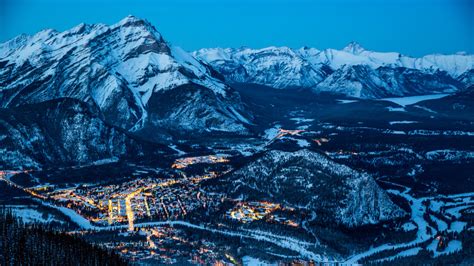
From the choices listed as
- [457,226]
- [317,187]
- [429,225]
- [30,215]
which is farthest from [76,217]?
[457,226]

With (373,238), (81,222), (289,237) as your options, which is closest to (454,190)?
(373,238)

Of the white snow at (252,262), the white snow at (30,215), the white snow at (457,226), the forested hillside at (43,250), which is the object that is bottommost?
the white snow at (252,262)

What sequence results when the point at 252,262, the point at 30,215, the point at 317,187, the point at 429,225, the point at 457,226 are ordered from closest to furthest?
the point at 252,262 → the point at 30,215 → the point at 429,225 → the point at 457,226 → the point at 317,187

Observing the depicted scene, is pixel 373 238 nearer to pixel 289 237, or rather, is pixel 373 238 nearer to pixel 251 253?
pixel 289 237

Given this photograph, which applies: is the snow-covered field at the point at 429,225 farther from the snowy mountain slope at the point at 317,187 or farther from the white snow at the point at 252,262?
the white snow at the point at 252,262

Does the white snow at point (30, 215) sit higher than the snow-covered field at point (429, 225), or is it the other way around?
the white snow at point (30, 215)

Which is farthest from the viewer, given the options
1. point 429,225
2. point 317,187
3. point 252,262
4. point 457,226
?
point 317,187

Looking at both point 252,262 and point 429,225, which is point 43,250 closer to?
point 252,262

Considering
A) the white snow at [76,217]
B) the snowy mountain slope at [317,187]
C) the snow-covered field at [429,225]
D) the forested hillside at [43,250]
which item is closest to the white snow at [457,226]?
the snow-covered field at [429,225]
